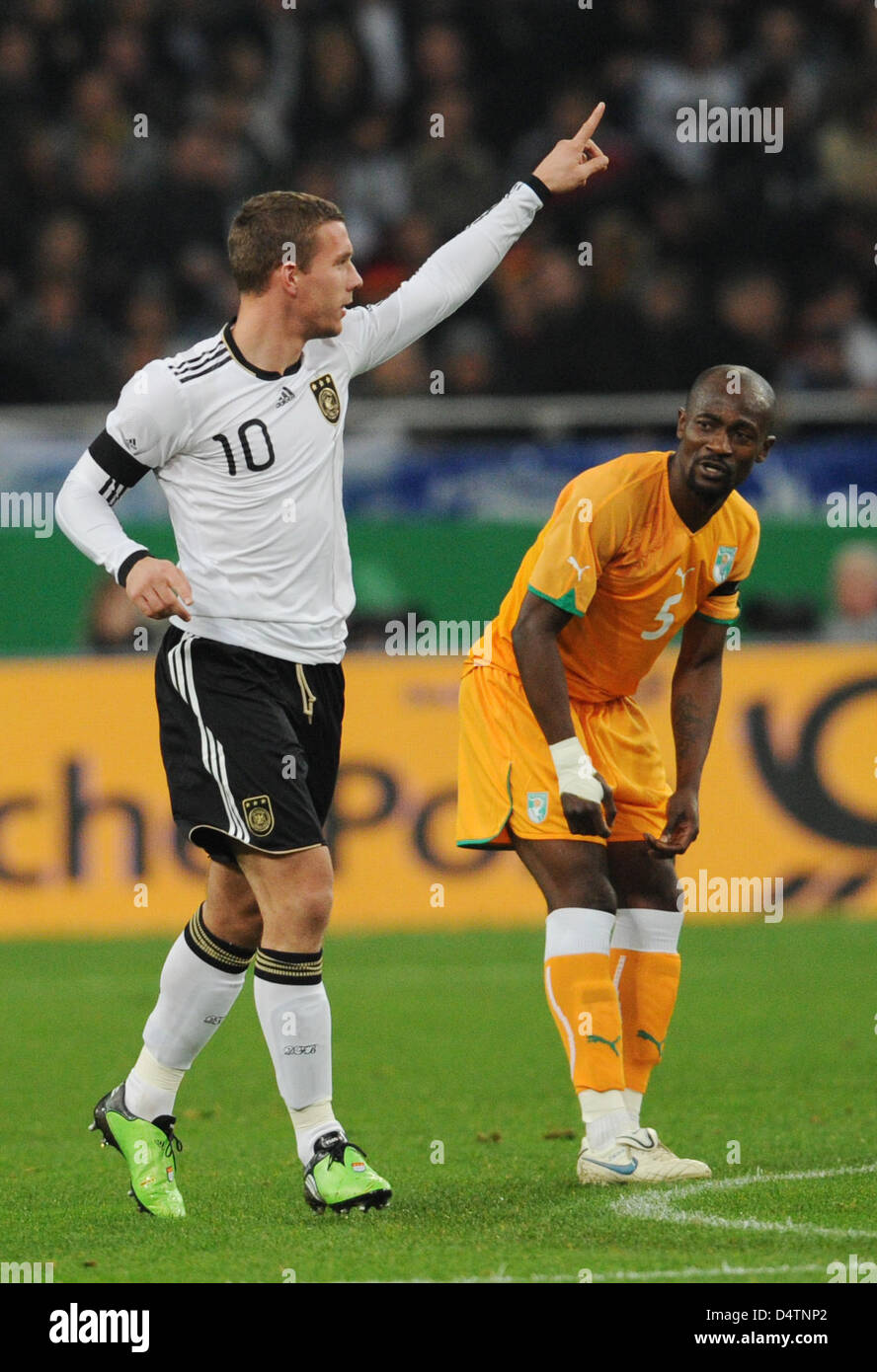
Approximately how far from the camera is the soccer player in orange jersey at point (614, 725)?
5191mm

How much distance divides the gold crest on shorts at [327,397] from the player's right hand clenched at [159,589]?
0.72m

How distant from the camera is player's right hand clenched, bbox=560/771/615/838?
5082mm

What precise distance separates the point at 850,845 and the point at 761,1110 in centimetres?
439

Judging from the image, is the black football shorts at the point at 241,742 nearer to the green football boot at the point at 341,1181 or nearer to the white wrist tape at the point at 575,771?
the white wrist tape at the point at 575,771

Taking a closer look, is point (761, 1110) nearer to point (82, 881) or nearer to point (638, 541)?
point (638, 541)

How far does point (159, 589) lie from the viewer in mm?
4582

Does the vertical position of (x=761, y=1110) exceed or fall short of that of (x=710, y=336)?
it falls short

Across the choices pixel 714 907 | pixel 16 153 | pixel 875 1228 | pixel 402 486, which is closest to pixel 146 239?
pixel 16 153

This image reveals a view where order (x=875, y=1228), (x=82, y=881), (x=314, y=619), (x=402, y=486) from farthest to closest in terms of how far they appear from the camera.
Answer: (x=402, y=486), (x=82, y=881), (x=314, y=619), (x=875, y=1228)

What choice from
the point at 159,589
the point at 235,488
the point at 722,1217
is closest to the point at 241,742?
the point at 159,589

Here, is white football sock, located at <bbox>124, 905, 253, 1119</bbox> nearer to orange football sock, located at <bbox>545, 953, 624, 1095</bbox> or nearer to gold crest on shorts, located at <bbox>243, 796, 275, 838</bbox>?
gold crest on shorts, located at <bbox>243, 796, 275, 838</bbox>

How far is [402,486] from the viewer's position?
457 inches

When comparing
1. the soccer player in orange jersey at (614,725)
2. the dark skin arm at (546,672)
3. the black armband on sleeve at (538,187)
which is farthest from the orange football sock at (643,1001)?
the black armband on sleeve at (538,187)

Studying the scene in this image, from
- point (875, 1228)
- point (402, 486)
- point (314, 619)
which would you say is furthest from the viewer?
point (402, 486)
